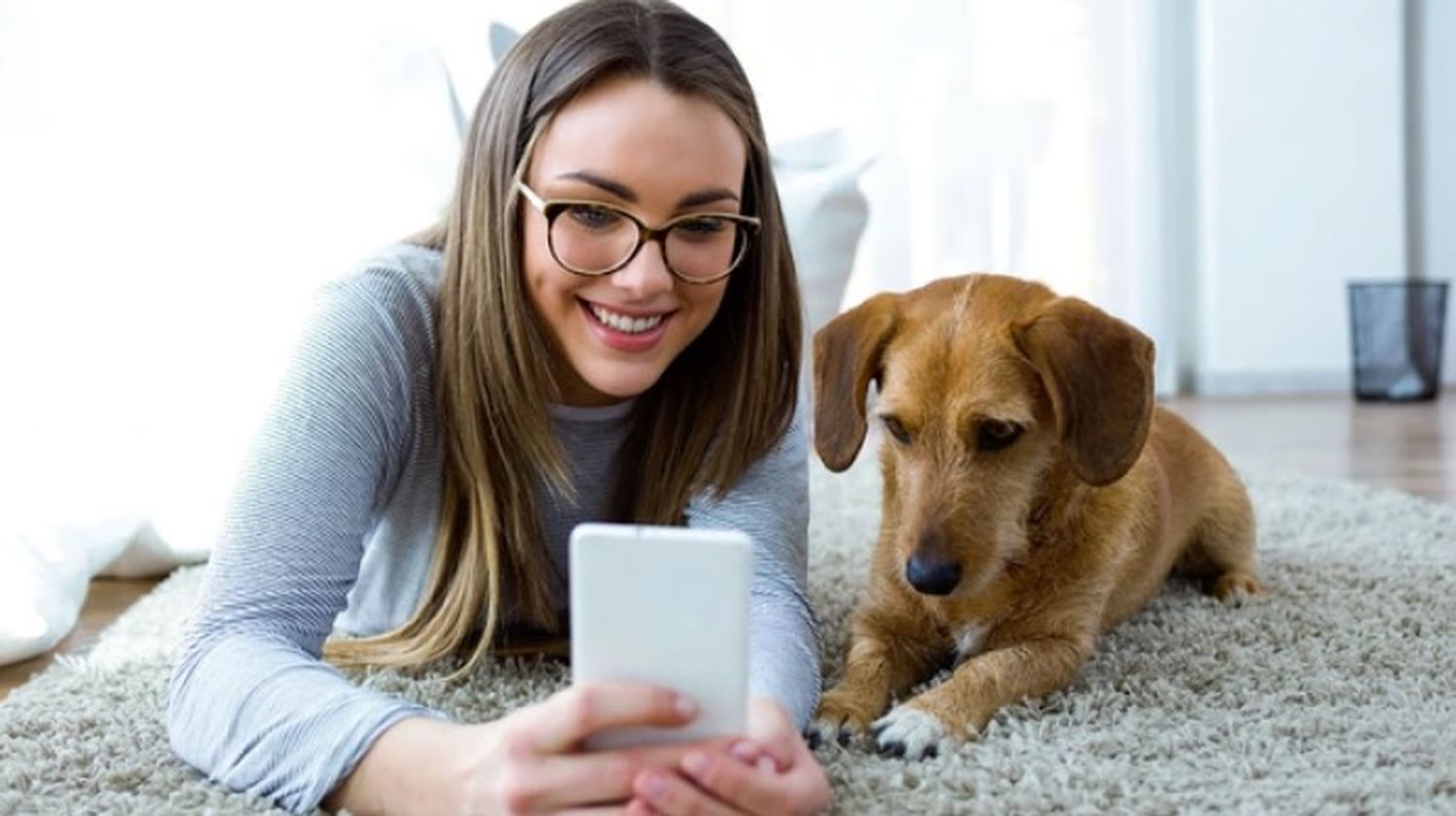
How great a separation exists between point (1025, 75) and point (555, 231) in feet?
13.5

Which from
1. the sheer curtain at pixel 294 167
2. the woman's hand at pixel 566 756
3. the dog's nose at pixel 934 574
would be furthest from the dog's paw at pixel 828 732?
the sheer curtain at pixel 294 167

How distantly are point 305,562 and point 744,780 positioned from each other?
56cm

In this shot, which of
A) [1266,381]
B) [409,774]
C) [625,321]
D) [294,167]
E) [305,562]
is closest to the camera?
[409,774]

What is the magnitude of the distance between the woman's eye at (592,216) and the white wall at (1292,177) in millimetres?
4512

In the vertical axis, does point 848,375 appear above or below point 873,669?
above

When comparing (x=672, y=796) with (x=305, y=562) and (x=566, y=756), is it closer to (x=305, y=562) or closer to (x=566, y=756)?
(x=566, y=756)

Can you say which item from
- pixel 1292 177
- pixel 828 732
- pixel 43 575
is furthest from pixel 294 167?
pixel 1292 177

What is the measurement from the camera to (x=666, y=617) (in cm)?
110

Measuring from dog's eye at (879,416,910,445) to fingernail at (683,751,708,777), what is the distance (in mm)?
691

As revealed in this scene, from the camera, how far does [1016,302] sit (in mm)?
1785

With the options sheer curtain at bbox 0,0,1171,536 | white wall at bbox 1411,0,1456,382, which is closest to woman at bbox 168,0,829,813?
sheer curtain at bbox 0,0,1171,536

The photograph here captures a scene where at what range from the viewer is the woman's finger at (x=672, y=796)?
110 cm

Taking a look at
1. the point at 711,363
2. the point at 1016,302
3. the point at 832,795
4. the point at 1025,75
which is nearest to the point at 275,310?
the point at 711,363

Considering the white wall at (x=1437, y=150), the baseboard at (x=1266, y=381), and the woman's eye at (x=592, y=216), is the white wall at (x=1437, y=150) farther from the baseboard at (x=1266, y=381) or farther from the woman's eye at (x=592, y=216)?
the woman's eye at (x=592, y=216)
